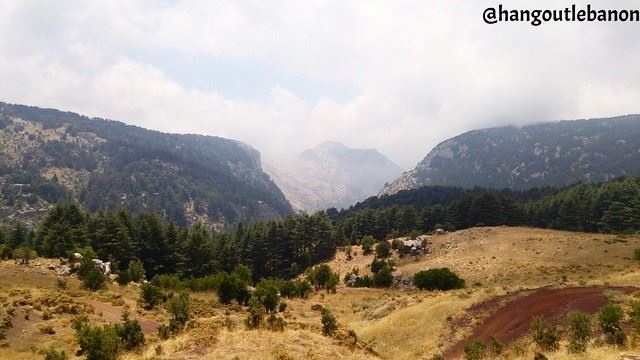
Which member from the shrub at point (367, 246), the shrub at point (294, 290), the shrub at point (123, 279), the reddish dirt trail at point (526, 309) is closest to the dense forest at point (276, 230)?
the shrub at point (367, 246)

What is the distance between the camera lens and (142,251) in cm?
9238

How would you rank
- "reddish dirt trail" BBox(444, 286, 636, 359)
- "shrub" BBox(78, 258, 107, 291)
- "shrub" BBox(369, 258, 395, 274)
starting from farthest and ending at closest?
1. "shrub" BBox(369, 258, 395, 274)
2. "shrub" BBox(78, 258, 107, 291)
3. "reddish dirt trail" BBox(444, 286, 636, 359)

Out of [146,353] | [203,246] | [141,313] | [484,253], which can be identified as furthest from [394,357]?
[203,246]

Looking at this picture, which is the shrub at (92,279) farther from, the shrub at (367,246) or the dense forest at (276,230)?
the shrub at (367,246)

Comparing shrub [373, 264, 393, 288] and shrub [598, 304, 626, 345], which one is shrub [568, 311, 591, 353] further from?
shrub [373, 264, 393, 288]

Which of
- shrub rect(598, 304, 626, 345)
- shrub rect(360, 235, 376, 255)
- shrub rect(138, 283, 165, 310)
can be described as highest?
shrub rect(598, 304, 626, 345)

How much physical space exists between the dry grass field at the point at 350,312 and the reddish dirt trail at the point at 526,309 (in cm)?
89

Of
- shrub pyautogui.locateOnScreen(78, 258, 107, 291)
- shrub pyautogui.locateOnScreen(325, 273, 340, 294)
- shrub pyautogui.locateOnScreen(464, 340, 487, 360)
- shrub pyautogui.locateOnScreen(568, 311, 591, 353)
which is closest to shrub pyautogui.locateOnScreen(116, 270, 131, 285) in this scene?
shrub pyautogui.locateOnScreen(78, 258, 107, 291)

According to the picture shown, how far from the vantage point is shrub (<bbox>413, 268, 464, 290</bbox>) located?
2453 inches

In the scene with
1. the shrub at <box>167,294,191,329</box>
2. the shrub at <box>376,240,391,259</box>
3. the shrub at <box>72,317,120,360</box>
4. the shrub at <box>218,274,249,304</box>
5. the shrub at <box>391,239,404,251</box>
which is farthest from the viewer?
the shrub at <box>391,239,404,251</box>

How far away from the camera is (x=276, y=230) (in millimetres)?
116750

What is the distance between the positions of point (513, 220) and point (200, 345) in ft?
403

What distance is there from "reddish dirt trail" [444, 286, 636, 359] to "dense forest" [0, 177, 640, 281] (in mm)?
53537

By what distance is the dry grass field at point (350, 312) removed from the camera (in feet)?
75.3
